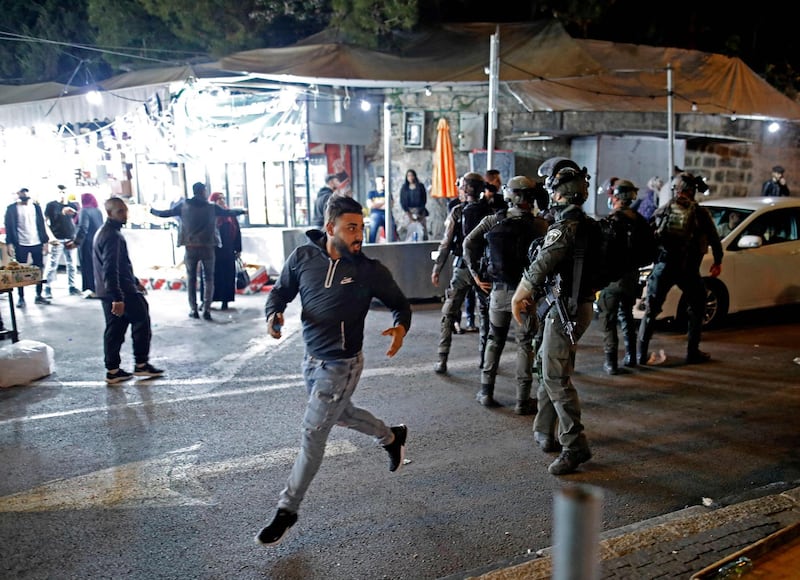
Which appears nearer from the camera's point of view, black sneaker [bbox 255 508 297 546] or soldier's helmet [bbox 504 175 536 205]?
black sneaker [bbox 255 508 297 546]

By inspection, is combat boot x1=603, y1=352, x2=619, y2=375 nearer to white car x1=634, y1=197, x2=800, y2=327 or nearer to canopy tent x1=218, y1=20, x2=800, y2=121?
white car x1=634, y1=197, x2=800, y2=327

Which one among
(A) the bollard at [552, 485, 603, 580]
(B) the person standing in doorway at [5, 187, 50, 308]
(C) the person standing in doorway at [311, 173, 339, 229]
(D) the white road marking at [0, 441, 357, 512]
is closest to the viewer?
(A) the bollard at [552, 485, 603, 580]

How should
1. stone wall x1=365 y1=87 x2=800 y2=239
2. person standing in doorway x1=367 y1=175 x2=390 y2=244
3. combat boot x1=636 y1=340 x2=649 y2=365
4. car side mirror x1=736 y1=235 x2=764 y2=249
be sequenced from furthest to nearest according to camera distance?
1. stone wall x1=365 y1=87 x2=800 y2=239
2. person standing in doorway x1=367 y1=175 x2=390 y2=244
3. car side mirror x1=736 y1=235 x2=764 y2=249
4. combat boot x1=636 y1=340 x2=649 y2=365

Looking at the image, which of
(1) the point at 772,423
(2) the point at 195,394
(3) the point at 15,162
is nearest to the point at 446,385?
(2) the point at 195,394

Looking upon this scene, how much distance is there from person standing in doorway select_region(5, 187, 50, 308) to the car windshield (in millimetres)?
10298

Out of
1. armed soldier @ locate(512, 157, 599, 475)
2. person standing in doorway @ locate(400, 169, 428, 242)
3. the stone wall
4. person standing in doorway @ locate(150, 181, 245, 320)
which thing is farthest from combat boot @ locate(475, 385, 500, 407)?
the stone wall

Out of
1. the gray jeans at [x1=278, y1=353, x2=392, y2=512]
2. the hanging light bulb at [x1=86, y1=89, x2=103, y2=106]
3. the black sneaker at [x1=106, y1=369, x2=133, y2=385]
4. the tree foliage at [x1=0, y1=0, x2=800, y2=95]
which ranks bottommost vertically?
the black sneaker at [x1=106, y1=369, x2=133, y2=385]

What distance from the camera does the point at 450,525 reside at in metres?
3.87

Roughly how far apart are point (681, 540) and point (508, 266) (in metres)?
2.41

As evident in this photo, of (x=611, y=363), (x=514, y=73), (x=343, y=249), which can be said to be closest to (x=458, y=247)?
(x=611, y=363)

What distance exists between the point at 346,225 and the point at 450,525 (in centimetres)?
187

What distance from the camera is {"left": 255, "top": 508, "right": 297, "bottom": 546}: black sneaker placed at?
3.60 metres

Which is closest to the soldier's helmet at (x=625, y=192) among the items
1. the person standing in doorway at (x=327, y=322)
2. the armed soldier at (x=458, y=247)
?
the armed soldier at (x=458, y=247)

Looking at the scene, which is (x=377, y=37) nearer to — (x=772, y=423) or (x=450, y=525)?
(x=772, y=423)
